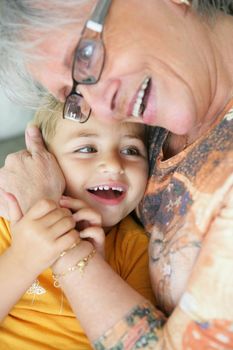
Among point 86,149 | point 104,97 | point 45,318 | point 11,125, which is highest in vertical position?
point 104,97

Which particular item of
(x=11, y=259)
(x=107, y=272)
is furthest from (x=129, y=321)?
(x=11, y=259)

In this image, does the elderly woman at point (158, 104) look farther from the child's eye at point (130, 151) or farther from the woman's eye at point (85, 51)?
the child's eye at point (130, 151)

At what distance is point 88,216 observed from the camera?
1.36 metres

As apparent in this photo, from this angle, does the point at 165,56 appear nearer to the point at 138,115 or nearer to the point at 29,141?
the point at 138,115

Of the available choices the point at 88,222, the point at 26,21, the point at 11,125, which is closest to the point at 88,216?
the point at 88,222

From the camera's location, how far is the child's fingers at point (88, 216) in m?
1.36

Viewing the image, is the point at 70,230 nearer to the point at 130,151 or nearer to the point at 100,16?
the point at 130,151

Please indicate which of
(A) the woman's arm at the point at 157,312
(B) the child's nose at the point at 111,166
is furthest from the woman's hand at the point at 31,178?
(A) the woman's arm at the point at 157,312

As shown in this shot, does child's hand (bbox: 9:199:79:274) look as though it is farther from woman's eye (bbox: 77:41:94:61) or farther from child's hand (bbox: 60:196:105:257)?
woman's eye (bbox: 77:41:94:61)

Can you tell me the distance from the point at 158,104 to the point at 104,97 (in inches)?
5.1

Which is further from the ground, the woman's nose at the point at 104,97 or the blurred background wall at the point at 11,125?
the woman's nose at the point at 104,97

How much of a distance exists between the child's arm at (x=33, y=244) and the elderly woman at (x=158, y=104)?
0.03 m

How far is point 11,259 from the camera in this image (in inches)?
51.7

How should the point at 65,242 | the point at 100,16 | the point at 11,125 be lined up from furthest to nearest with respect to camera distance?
1. the point at 11,125
2. the point at 65,242
3. the point at 100,16
